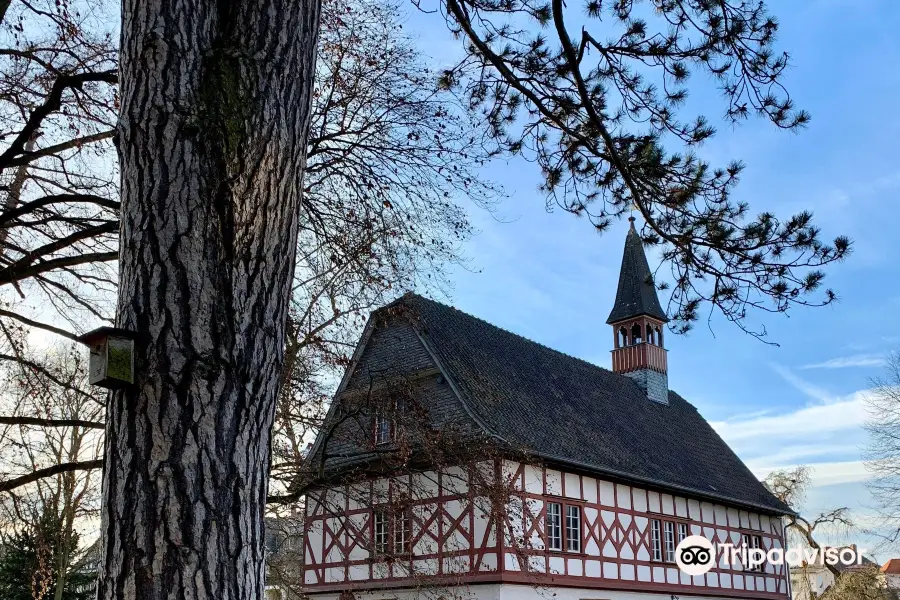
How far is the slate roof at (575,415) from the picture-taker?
55.0ft

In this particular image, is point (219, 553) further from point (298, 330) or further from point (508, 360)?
point (508, 360)

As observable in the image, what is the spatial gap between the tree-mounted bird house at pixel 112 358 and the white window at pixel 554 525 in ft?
46.6

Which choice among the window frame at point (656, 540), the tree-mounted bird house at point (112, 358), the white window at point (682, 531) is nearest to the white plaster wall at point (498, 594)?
the window frame at point (656, 540)

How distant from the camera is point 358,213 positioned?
7242 mm

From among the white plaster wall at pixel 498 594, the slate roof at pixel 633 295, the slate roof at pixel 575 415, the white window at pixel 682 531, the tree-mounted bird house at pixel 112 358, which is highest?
the slate roof at pixel 633 295

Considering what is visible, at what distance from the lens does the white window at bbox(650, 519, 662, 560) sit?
1866cm

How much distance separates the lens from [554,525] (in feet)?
52.9

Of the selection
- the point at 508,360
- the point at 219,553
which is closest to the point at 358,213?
the point at 219,553

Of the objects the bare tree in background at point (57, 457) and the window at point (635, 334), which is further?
the window at point (635, 334)

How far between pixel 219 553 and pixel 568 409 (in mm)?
17556

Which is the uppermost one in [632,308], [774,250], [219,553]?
[632,308]

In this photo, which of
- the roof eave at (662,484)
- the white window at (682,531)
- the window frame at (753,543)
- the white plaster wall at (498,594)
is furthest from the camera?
the window frame at (753,543)

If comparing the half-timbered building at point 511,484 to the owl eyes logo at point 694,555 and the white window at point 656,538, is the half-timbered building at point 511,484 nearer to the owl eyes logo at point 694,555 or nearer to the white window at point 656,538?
the white window at point 656,538

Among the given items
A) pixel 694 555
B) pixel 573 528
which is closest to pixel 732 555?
pixel 694 555
